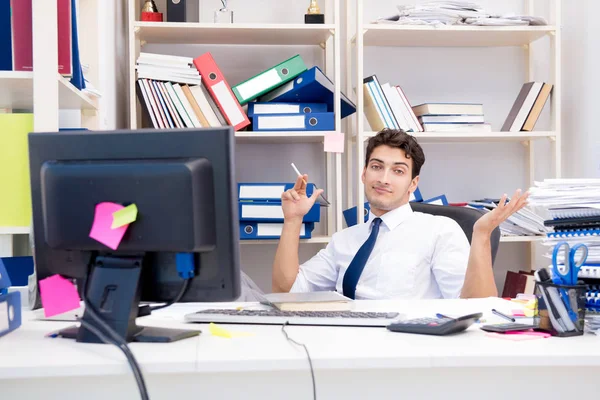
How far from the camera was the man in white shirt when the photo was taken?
7.32 ft

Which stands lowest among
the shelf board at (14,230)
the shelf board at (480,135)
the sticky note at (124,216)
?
the shelf board at (14,230)

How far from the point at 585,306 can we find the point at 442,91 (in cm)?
223

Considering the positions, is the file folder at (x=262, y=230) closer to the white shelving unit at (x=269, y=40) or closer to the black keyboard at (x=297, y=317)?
the white shelving unit at (x=269, y=40)

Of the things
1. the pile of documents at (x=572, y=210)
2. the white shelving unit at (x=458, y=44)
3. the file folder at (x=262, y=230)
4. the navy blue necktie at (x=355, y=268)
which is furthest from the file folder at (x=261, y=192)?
the pile of documents at (x=572, y=210)

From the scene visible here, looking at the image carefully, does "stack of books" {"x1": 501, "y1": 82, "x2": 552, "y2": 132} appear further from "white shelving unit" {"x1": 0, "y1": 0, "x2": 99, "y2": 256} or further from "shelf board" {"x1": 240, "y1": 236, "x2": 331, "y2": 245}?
"white shelving unit" {"x1": 0, "y1": 0, "x2": 99, "y2": 256}

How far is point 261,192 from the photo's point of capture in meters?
2.87

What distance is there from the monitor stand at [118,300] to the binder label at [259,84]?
69.8 inches

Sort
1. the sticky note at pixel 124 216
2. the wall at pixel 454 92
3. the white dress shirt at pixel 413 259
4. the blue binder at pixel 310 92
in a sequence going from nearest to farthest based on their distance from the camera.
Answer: the sticky note at pixel 124 216 → the white dress shirt at pixel 413 259 → the blue binder at pixel 310 92 → the wall at pixel 454 92

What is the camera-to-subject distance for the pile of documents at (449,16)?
2971mm

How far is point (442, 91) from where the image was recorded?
132 inches

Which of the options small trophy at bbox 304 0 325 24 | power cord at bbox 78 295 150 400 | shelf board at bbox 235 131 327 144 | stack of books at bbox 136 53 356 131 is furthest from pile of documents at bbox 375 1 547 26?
power cord at bbox 78 295 150 400

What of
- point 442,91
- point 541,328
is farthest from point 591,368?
point 442,91

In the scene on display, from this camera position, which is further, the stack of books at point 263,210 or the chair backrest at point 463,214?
the stack of books at point 263,210

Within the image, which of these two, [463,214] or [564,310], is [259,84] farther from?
[564,310]
